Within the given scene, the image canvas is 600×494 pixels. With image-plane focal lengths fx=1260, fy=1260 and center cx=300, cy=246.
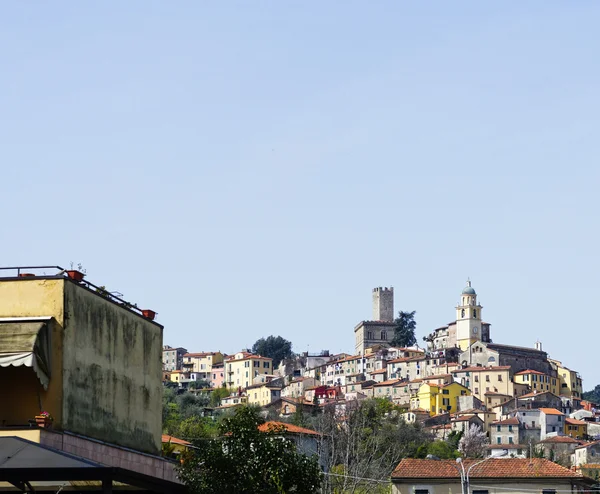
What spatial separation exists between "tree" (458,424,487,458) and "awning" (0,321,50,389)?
121516 millimetres

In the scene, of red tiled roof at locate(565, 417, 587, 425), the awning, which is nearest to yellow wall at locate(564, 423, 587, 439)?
red tiled roof at locate(565, 417, 587, 425)

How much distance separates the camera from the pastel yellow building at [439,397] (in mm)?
186625

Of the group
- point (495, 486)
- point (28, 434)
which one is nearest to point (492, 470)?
point (495, 486)

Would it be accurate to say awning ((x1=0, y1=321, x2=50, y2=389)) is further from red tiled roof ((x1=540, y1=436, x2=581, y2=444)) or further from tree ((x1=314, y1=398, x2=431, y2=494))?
red tiled roof ((x1=540, y1=436, x2=581, y2=444))

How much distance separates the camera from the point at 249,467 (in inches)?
1053

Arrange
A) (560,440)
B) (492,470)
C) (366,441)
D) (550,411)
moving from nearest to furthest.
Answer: (492,470)
(366,441)
(560,440)
(550,411)

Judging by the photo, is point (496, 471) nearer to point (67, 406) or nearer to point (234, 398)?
point (67, 406)

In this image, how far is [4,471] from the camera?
2052 cm

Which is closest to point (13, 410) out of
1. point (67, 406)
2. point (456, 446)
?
point (67, 406)

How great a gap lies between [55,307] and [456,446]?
13255 cm

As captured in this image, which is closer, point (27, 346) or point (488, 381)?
point (27, 346)

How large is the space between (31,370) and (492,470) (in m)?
36.0

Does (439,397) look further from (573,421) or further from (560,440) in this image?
(560,440)

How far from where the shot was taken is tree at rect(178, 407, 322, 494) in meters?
26.4
